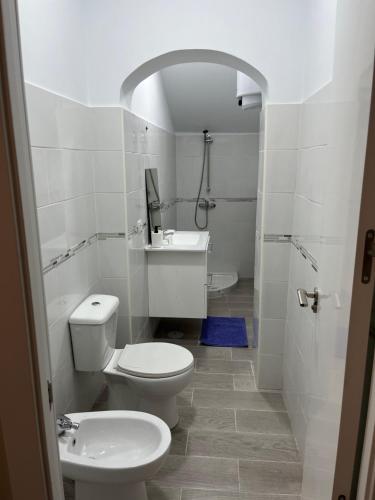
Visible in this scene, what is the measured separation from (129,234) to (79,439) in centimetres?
119

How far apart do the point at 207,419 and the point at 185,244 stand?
133cm

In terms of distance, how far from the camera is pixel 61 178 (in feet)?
6.05

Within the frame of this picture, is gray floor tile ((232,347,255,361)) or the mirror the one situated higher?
the mirror

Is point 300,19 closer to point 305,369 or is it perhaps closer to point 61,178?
point 61,178

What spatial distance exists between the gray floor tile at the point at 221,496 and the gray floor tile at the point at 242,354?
124 cm

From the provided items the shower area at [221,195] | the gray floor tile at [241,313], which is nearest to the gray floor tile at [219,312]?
the gray floor tile at [241,313]

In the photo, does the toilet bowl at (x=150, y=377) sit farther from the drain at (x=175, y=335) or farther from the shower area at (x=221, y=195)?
the shower area at (x=221, y=195)

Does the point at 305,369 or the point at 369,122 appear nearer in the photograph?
the point at 369,122

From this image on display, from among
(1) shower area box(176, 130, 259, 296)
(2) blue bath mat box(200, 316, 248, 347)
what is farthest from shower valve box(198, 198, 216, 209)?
(2) blue bath mat box(200, 316, 248, 347)

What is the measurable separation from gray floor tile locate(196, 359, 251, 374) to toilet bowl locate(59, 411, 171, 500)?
1183 mm

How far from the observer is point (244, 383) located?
268cm

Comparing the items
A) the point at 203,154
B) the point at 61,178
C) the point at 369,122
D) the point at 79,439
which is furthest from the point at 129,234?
the point at 203,154

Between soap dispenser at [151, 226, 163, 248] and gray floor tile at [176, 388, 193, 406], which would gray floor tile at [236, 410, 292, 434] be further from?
soap dispenser at [151, 226, 163, 248]

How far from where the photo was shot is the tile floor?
1.83 metres
